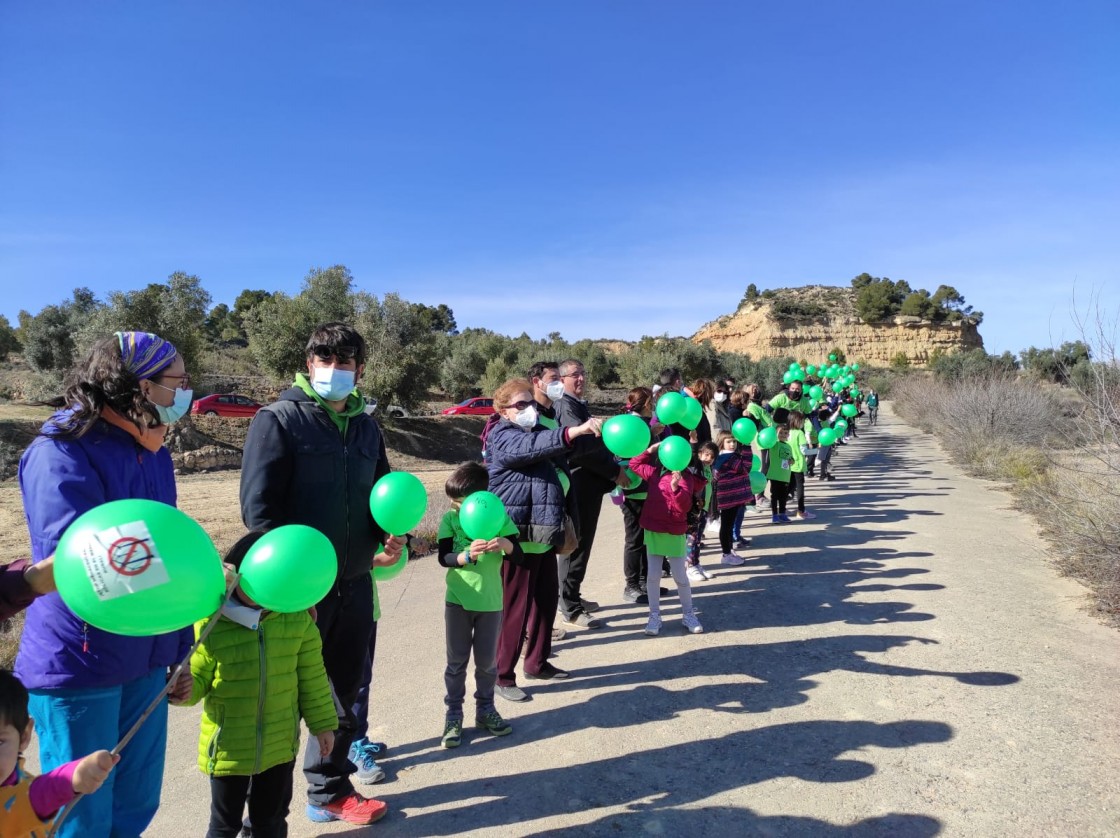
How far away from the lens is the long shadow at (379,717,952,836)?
296 cm

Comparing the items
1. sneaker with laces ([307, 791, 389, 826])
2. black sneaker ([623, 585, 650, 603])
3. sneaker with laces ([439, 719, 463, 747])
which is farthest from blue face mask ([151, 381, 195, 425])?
black sneaker ([623, 585, 650, 603])

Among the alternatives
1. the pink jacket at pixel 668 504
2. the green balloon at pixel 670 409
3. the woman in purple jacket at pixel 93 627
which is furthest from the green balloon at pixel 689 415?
the woman in purple jacket at pixel 93 627

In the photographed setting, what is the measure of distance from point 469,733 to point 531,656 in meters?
0.77

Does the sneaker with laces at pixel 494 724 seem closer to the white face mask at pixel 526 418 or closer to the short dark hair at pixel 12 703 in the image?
the white face mask at pixel 526 418

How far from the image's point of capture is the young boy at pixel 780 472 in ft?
29.6

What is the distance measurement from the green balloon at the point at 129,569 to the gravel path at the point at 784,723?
5.68 feet

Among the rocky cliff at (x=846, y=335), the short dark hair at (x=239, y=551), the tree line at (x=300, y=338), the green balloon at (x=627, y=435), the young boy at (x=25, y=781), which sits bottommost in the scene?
the young boy at (x=25, y=781)

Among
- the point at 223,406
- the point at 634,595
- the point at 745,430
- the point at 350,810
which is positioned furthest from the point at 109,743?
the point at 223,406

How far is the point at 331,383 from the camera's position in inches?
109

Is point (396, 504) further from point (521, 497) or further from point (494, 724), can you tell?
point (494, 724)

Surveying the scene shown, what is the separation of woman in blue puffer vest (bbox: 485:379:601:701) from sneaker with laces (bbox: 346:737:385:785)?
941 millimetres

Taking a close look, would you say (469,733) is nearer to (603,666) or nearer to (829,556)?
(603,666)

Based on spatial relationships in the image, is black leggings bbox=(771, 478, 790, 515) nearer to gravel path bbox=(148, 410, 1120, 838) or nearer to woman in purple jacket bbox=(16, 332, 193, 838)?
gravel path bbox=(148, 410, 1120, 838)

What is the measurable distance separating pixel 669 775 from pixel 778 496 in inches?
270
